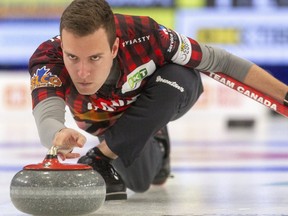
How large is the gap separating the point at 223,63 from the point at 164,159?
30.3 inches

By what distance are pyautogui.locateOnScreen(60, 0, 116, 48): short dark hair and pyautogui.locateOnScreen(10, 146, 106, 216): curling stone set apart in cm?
34

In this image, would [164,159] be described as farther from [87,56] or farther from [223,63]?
[87,56]

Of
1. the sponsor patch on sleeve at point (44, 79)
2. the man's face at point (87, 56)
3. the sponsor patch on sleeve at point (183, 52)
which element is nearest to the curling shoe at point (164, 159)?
the sponsor patch on sleeve at point (183, 52)

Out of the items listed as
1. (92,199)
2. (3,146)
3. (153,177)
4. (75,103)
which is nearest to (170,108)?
(75,103)

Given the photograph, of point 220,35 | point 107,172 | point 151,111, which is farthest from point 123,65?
point 220,35

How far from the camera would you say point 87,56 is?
6.65ft

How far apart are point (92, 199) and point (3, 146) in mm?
3786

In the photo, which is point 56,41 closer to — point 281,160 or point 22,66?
point 281,160

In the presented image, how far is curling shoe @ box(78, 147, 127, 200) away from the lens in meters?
2.57

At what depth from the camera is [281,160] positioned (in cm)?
439

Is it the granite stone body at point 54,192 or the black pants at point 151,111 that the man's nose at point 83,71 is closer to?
the granite stone body at point 54,192

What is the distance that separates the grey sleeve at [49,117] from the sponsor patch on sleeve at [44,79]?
7cm

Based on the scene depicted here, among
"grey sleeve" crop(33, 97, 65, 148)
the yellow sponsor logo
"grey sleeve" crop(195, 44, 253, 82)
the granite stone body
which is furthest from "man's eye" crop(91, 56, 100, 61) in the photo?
the yellow sponsor logo

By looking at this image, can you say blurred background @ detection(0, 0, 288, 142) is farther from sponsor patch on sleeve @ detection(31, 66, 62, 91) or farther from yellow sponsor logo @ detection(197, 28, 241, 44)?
sponsor patch on sleeve @ detection(31, 66, 62, 91)
